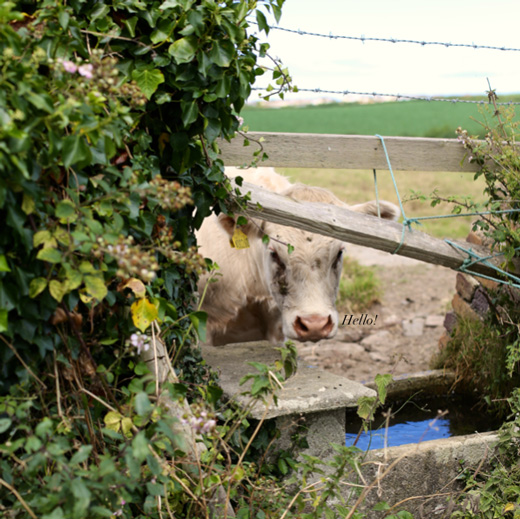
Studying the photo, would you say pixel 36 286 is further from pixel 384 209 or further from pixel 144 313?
pixel 384 209

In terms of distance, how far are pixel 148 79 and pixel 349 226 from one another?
56.1 inches

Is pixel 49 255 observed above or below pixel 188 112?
below

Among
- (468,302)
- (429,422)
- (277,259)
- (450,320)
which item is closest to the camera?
(277,259)

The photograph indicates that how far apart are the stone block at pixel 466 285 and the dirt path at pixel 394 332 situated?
561mm

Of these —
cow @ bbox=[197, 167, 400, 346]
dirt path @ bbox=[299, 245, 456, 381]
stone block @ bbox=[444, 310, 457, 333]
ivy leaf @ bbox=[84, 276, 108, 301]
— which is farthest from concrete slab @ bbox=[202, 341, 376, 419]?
stone block @ bbox=[444, 310, 457, 333]

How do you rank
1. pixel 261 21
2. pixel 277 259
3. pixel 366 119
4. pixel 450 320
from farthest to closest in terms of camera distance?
pixel 366 119
pixel 450 320
pixel 277 259
pixel 261 21

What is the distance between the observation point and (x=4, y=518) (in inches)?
75.9

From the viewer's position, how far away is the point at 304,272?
4.20m

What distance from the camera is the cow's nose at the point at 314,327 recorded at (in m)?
3.88

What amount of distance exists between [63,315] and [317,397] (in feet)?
4.52

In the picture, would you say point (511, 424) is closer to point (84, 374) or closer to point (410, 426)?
point (410, 426)

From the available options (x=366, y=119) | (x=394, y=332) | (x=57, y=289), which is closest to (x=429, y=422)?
(x=394, y=332)

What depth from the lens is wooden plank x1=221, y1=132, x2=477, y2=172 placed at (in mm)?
3775

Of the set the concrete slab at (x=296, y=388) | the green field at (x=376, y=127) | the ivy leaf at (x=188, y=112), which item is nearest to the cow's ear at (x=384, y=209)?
the concrete slab at (x=296, y=388)
